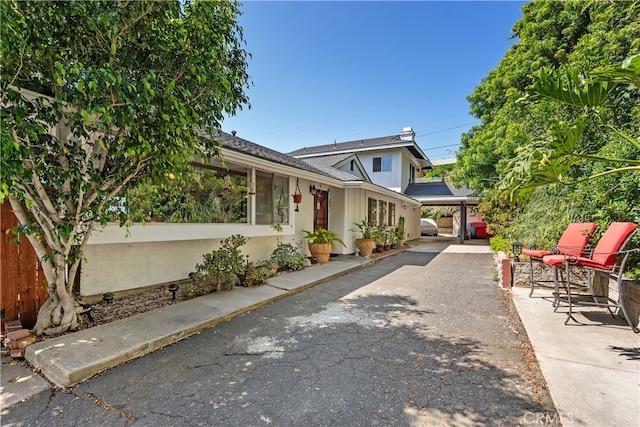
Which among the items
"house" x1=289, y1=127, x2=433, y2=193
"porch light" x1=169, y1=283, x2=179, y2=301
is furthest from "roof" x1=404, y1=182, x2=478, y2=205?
"porch light" x1=169, y1=283, x2=179, y2=301

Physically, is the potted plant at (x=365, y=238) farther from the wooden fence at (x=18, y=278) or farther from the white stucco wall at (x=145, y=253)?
the wooden fence at (x=18, y=278)

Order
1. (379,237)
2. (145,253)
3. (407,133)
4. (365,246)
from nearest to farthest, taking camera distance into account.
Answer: (145,253), (365,246), (379,237), (407,133)

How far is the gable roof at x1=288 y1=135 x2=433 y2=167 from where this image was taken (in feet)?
57.5

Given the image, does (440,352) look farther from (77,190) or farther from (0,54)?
(0,54)

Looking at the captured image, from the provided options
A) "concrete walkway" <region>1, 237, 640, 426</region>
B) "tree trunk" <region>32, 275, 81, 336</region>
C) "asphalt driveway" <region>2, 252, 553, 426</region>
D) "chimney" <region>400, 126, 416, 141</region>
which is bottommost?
"asphalt driveway" <region>2, 252, 553, 426</region>

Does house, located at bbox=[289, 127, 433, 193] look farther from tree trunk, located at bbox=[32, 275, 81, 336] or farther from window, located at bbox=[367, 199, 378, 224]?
tree trunk, located at bbox=[32, 275, 81, 336]

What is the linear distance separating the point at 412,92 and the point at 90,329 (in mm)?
15991

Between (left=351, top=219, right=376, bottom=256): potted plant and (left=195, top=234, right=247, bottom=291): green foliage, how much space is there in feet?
17.9

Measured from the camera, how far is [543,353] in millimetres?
2947

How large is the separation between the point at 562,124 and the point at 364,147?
16.5 metres

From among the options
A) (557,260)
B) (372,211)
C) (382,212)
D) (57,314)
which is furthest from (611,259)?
(382,212)

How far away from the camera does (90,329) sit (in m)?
Result: 3.47

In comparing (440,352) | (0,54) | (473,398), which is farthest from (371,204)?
(0,54)

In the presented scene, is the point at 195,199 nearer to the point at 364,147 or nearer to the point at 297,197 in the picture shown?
the point at 297,197
